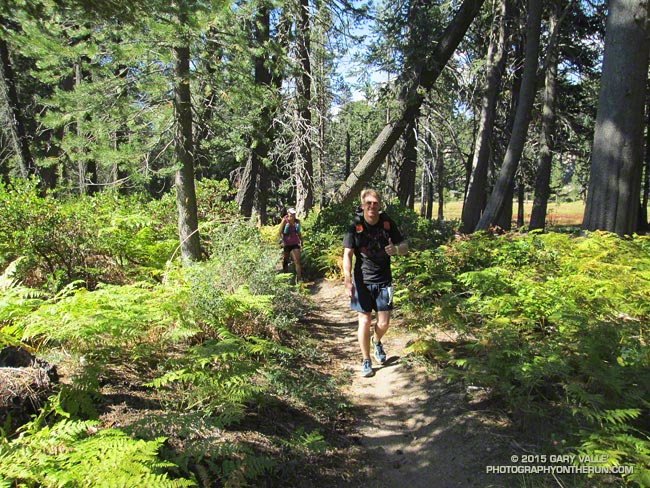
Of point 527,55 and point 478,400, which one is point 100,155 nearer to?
point 478,400

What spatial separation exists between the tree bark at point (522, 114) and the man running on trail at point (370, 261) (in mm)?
6735

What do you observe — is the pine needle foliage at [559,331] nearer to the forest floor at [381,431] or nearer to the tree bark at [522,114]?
the forest floor at [381,431]

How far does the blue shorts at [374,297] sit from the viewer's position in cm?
509

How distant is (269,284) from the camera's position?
643 cm

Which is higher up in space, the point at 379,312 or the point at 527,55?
the point at 527,55

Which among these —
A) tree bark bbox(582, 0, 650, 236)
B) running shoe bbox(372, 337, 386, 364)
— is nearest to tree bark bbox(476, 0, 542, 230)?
tree bark bbox(582, 0, 650, 236)

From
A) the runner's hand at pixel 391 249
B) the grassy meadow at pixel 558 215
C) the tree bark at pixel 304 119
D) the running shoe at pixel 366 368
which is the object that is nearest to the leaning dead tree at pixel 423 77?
the tree bark at pixel 304 119

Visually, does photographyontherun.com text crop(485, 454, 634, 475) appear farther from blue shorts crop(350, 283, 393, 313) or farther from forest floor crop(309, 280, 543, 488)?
blue shorts crop(350, 283, 393, 313)

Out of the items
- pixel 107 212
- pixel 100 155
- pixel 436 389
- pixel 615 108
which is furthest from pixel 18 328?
pixel 615 108

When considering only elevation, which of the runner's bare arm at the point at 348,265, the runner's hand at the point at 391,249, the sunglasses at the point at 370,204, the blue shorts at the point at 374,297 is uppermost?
the sunglasses at the point at 370,204

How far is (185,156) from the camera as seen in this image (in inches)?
277

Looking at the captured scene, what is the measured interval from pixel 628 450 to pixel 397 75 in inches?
454

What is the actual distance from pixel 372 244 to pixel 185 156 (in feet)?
12.7

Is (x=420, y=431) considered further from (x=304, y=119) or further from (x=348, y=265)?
(x=304, y=119)
